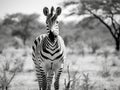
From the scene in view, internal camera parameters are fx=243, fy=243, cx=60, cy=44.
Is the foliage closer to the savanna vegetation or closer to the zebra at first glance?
the savanna vegetation

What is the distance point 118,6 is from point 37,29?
1779 centimetres

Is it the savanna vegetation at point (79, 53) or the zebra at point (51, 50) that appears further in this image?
the savanna vegetation at point (79, 53)

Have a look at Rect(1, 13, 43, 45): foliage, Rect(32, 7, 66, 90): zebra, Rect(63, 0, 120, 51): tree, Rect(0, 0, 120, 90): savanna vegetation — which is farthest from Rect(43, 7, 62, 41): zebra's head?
Rect(1, 13, 43, 45): foliage

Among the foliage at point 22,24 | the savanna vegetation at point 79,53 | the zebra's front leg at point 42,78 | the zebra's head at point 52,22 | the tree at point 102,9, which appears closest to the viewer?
the zebra's head at point 52,22

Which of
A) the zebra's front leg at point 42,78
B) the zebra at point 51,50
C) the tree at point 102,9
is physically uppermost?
the tree at point 102,9

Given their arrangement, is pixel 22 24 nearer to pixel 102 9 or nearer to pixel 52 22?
pixel 102 9

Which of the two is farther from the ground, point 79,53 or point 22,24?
point 22,24

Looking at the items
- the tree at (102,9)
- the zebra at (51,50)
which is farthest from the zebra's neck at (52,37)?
the tree at (102,9)

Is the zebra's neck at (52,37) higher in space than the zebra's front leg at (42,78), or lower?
higher

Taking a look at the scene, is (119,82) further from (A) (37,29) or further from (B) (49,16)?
(A) (37,29)

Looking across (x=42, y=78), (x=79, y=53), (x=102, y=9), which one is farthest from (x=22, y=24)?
(x=42, y=78)

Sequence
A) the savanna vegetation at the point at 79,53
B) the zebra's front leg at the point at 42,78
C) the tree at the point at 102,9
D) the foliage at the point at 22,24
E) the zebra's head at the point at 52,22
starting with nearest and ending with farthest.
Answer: the zebra's head at the point at 52,22 < the zebra's front leg at the point at 42,78 < the savanna vegetation at the point at 79,53 < the tree at the point at 102,9 < the foliage at the point at 22,24

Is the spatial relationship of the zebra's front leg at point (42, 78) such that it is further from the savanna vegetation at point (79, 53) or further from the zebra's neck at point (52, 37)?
the zebra's neck at point (52, 37)

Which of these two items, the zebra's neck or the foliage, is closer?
the zebra's neck
